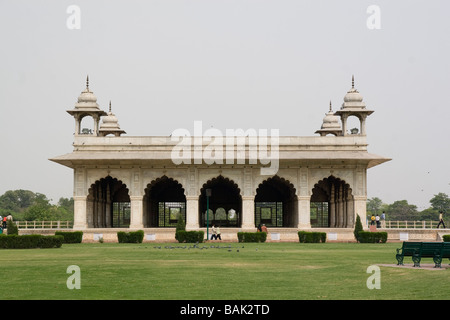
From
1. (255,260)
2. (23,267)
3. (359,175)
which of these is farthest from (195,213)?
(23,267)

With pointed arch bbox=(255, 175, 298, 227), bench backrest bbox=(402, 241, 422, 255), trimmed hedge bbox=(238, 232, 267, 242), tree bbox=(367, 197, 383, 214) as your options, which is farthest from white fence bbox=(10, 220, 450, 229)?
tree bbox=(367, 197, 383, 214)

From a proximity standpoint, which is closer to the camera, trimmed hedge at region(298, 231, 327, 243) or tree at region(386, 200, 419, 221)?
trimmed hedge at region(298, 231, 327, 243)

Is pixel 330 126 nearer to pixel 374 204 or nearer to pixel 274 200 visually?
pixel 274 200

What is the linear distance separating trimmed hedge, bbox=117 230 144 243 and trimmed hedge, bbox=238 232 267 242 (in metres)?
4.67

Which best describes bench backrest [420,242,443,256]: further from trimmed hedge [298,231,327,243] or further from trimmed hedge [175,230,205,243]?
trimmed hedge [175,230,205,243]

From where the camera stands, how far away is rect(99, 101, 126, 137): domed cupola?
47388 millimetres

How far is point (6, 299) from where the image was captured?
36.0 ft

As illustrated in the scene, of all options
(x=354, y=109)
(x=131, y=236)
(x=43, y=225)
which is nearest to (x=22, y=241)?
(x=131, y=236)

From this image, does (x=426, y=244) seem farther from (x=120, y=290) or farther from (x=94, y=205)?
(x=94, y=205)

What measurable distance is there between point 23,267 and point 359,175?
24.8 m

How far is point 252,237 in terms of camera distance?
32.5 m

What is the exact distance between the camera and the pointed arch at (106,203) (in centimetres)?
3988

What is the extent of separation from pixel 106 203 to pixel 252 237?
13892 millimetres

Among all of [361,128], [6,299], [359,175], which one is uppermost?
[361,128]
